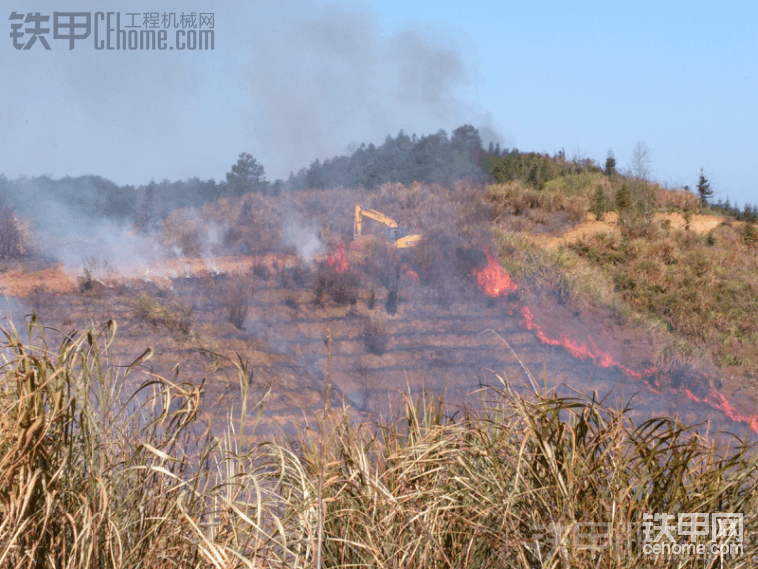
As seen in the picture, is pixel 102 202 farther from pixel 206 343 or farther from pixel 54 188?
pixel 206 343

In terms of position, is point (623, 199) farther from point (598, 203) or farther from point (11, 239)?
point (11, 239)

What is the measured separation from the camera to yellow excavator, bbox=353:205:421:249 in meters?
9.32

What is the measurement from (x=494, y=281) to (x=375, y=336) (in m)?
2.13

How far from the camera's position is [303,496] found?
7.07 feet

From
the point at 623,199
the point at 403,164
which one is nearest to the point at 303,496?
Answer: the point at 623,199

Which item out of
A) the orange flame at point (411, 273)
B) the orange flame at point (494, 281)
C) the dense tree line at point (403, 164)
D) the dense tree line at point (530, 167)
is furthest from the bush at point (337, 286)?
the dense tree line at point (530, 167)

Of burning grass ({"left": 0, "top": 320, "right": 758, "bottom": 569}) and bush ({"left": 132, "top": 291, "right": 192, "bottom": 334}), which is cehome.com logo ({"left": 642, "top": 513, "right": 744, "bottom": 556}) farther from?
bush ({"left": 132, "top": 291, "right": 192, "bottom": 334})

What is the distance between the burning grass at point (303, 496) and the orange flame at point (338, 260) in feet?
20.8

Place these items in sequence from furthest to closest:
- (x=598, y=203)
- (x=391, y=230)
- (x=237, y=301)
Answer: (x=598, y=203), (x=391, y=230), (x=237, y=301)

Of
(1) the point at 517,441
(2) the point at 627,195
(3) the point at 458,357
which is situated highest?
(2) the point at 627,195

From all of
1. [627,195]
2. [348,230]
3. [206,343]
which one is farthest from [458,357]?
[627,195]

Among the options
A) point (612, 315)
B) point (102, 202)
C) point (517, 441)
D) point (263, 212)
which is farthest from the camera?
point (263, 212)

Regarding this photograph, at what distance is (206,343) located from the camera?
664 centimetres

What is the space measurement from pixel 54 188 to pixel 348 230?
5.17 meters
